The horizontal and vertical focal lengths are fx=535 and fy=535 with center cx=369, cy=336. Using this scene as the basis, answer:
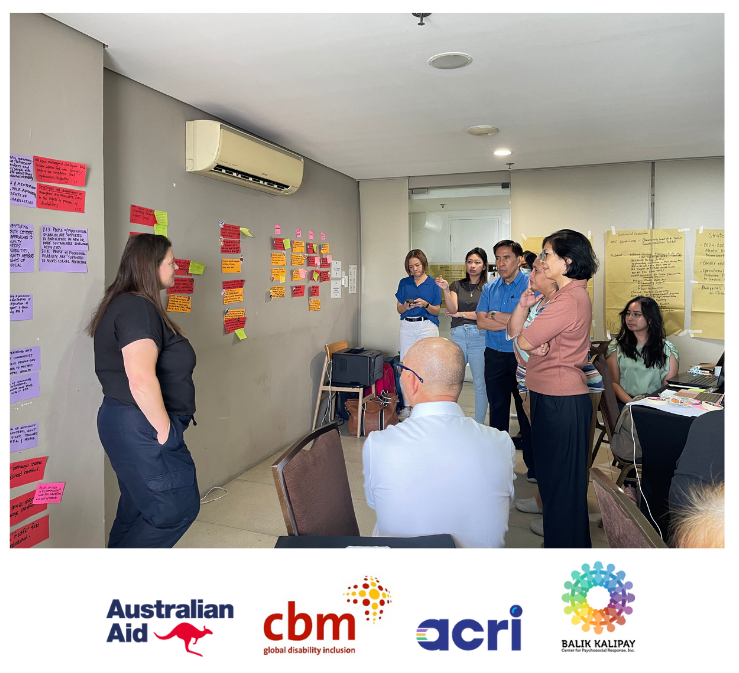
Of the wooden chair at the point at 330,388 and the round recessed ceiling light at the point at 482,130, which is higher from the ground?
the round recessed ceiling light at the point at 482,130

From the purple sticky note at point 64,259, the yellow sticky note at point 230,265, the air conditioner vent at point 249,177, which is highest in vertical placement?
the air conditioner vent at point 249,177

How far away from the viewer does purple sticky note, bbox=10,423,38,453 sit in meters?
1.92

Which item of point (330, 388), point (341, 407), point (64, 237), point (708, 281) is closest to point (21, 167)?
point (64, 237)

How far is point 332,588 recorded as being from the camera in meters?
1.00

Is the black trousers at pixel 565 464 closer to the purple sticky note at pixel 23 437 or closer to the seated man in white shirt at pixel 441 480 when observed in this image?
the seated man in white shirt at pixel 441 480

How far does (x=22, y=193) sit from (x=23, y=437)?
0.89m

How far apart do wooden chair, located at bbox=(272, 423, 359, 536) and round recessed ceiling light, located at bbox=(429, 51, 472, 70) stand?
5.70ft

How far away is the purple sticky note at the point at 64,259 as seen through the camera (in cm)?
202

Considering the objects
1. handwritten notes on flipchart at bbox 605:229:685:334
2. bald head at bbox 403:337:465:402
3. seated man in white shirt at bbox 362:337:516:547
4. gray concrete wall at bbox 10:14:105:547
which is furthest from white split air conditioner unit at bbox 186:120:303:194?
handwritten notes on flipchart at bbox 605:229:685:334

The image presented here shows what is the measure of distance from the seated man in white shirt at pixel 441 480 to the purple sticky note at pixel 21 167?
63.5 inches

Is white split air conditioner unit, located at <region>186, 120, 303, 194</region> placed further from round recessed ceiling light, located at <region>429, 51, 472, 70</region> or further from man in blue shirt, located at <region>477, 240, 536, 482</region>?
man in blue shirt, located at <region>477, 240, 536, 482</region>

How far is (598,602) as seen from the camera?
990mm

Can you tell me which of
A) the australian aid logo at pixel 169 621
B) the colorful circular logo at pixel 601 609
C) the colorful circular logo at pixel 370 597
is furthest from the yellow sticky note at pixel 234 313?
the colorful circular logo at pixel 601 609

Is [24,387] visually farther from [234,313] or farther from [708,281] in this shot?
[708,281]
